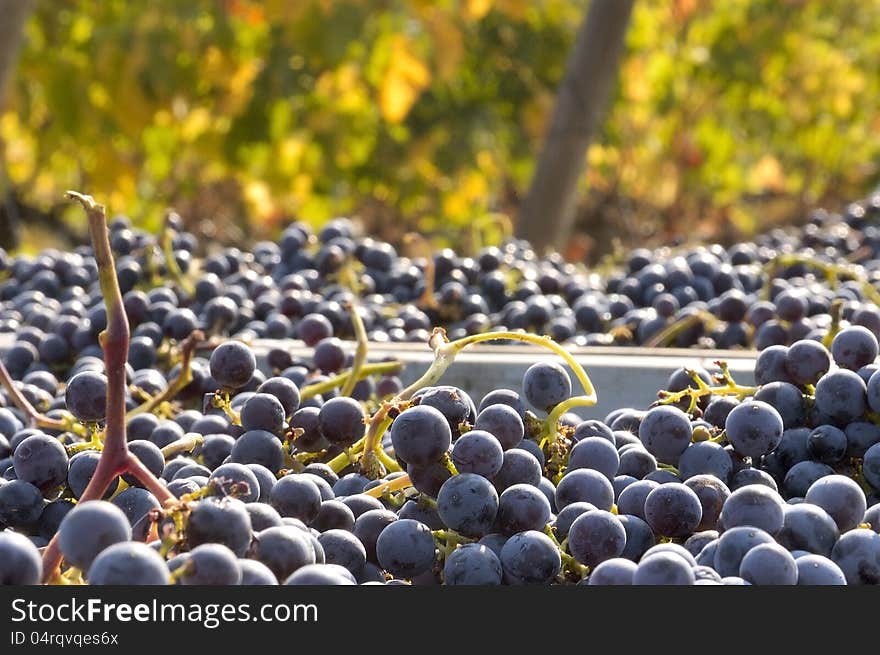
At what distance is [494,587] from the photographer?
66 centimetres

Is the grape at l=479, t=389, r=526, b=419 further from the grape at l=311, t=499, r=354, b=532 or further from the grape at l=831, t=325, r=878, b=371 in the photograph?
the grape at l=831, t=325, r=878, b=371

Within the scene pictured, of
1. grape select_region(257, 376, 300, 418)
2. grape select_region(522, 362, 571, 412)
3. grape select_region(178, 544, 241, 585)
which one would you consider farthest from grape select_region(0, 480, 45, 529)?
grape select_region(522, 362, 571, 412)

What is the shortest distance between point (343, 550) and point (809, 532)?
0.33 metres

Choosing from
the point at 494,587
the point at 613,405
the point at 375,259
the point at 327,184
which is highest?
the point at 327,184

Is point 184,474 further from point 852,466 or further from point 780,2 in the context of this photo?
point 780,2

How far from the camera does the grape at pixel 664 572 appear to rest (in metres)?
0.68

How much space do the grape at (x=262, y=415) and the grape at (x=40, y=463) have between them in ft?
0.53

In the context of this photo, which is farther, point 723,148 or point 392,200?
point 723,148

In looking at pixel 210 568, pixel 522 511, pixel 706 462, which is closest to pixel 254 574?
pixel 210 568

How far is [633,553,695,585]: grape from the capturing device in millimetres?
685

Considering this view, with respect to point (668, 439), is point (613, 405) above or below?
above

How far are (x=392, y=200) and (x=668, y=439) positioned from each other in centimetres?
468

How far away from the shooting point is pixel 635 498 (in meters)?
0.88

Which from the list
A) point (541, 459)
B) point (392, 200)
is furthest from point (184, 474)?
point (392, 200)
